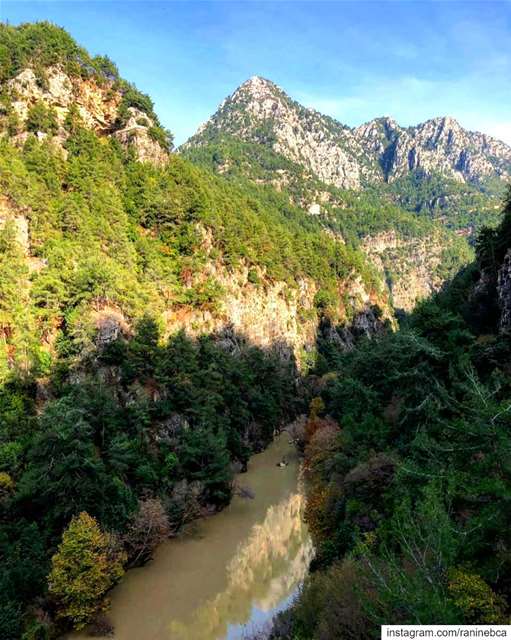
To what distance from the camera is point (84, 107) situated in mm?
68875

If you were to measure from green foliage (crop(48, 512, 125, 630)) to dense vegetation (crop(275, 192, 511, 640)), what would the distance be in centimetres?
1030

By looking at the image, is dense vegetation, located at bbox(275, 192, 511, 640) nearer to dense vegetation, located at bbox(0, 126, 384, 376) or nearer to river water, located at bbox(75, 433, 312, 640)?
river water, located at bbox(75, 433, 312, 640)

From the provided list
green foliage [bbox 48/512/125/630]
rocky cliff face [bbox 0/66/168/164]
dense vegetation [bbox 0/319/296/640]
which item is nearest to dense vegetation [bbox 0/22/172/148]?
rocky cliff face [bbox 0/66/168/164]

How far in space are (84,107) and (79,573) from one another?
66.4 m

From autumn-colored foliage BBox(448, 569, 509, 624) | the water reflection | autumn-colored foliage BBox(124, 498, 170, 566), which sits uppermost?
autumn-colored foliage BBox(124, 498, 170, 566)

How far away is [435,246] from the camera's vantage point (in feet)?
606

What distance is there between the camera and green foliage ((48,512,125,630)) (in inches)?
919

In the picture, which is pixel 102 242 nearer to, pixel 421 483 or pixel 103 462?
pixel 103 462

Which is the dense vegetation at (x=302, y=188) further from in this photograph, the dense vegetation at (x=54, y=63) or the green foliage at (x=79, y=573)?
the green foliage at (x=79, y=573)

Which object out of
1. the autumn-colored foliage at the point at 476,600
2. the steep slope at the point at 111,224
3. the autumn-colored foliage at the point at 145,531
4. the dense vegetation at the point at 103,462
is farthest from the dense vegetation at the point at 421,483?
the steep slope at the point at 111,224

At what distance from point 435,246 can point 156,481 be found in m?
176

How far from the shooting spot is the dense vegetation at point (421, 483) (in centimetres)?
1210

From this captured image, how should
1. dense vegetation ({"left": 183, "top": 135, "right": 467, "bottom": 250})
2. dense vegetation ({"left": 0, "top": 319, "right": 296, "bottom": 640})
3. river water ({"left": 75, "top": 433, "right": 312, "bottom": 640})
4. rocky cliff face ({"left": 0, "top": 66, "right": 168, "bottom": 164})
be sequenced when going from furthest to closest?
dense vegetation ({"left": 183, "top": 135, "right": 467, "bottom": 250}), rocky cliff face ({"left": 0, "top": 66, "right": 168, "bottom": 164}), river water ({"left": 75, "top": 433, "right": 312, "bottom": 640}), dense vegetation ({"left": 0, "top": 319, "right": 296, "bottom": 640})

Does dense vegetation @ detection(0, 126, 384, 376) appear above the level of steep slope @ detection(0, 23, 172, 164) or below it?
below
